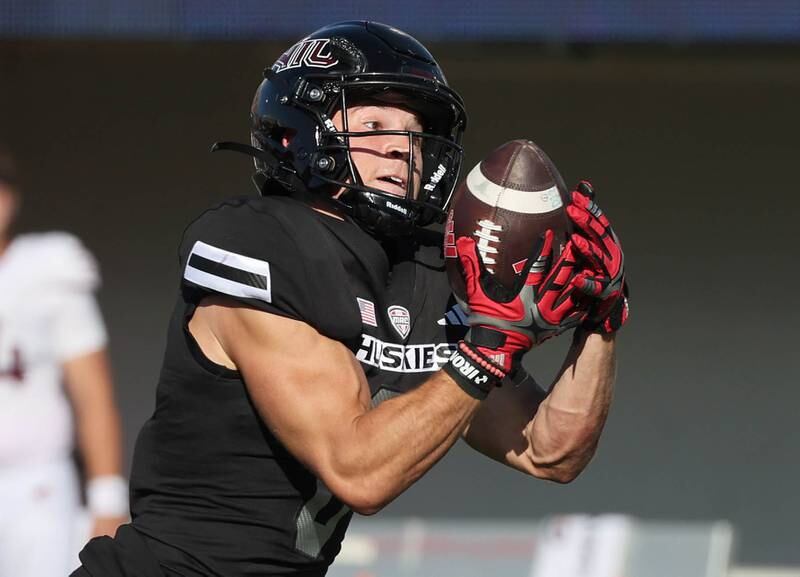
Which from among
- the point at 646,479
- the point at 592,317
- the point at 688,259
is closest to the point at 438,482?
the point at 646,479

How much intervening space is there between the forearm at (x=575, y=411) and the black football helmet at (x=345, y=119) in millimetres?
368

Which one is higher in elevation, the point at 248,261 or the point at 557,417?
the point at 248,261

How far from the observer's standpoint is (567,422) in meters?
2.47

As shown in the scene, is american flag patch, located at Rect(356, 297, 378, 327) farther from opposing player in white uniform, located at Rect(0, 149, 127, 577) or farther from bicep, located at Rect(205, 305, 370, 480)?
opposing player in white uniform, located at Rect(0, 149, 127, 577)

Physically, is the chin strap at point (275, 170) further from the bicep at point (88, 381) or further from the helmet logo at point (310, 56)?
the bicep at point (88, 381)

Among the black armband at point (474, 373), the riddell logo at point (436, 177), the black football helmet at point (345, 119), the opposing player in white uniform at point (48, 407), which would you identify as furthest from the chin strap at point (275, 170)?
the opposing player in white uniform at point (48, 407)

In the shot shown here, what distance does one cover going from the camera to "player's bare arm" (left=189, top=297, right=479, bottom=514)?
2.05 meters

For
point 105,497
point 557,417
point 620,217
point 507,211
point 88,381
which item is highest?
point 507,211

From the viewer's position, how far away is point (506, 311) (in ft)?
6.88

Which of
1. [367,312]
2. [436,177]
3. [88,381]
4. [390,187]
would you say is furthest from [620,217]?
[367,312]

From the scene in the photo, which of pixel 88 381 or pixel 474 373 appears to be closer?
pixel 474 373

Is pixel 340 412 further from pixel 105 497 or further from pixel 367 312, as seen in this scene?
pixel 105 497

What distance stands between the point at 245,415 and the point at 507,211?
531 millimetres

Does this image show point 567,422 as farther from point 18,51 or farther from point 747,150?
point 18,51
